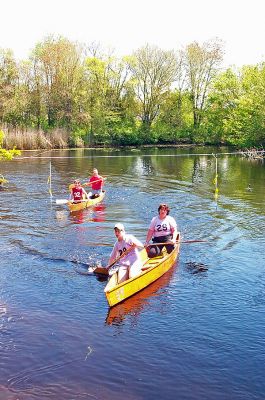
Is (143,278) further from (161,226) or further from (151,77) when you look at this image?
(151,77)

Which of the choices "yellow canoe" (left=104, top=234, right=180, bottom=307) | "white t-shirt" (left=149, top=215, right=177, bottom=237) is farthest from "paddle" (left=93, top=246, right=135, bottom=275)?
"white t-shirt" (left=149, top=215, right=177, bottom=237)

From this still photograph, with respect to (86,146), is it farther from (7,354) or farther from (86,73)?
(7,354)

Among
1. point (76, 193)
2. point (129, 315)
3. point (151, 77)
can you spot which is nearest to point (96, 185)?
point (76, 193)

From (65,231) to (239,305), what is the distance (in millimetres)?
9305

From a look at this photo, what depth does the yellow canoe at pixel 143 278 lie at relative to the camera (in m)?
11.8

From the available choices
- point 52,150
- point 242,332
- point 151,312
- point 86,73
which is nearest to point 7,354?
point 151,312

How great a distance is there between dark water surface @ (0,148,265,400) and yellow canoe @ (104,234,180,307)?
228mm

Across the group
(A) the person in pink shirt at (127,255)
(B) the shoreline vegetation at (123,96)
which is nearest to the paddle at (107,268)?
(A) the person in pink shirt at (127,255)

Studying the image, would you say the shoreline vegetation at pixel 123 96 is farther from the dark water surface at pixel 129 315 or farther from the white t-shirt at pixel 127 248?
the white t-shirt at pixel 127 248

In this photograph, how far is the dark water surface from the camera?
8.69 meters

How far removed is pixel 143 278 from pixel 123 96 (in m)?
66.0

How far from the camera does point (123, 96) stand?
3007 inches

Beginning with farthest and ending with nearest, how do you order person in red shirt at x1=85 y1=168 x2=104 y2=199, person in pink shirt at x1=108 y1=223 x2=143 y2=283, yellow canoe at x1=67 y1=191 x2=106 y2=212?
person in red shirt at x1=85 y1=168 x2=104 y2=199 < yellow canoe at x1=67 y1=191 x2=106 y2=212 < person in pink shirt at x1=108 y1=223 x2=143 y2=283

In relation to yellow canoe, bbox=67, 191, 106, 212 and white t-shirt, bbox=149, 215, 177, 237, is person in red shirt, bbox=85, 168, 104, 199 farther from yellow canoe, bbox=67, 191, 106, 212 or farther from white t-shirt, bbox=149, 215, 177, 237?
white t-shirt, bbox=149, 215, 177, 237
